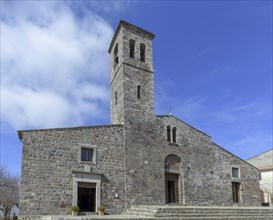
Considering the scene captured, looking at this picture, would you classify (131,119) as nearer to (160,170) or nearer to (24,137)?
(160,170)

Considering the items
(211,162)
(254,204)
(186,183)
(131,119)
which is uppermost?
(131,119)

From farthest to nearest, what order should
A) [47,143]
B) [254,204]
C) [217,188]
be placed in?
1. [254,204]
2. [217,188]
3. [47,143]

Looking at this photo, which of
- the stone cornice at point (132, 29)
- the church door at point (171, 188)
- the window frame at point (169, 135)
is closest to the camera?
the church door at point (171, 188)

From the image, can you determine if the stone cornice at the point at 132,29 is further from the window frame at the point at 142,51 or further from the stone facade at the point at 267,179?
the stone facade at the point at 267,179

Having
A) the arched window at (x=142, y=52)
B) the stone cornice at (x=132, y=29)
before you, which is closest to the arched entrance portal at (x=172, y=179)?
the arched window at (x=142, y=52)

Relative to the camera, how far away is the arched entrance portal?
23.2 m

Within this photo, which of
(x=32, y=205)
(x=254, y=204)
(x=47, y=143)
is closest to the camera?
(x=32, y=205)

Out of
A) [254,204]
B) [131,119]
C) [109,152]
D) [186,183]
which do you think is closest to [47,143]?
[109,152]

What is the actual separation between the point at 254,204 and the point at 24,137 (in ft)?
64.9

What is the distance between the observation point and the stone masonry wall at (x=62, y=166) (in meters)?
17.7

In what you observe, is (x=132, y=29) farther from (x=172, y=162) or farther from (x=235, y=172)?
(x=235, y=172)

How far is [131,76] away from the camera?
23.6 m

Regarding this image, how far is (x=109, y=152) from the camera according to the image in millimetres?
20906

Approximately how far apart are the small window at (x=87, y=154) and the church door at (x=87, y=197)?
5.02 ft
